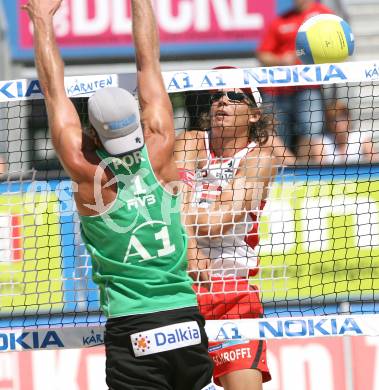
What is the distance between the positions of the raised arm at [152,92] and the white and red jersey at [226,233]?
1.17 meters

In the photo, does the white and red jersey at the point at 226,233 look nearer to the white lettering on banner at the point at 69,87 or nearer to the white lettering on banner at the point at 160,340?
the white lettering on banner at the point at 69,87

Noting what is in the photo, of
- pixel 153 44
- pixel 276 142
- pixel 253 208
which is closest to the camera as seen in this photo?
pixel 153 44

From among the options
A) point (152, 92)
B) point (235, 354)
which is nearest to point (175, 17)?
point (235, 354)

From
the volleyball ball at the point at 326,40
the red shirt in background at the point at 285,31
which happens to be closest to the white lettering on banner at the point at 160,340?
the volleyball ball at the point at 326,40

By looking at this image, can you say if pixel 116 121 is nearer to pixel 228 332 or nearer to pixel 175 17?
pixel 228 332

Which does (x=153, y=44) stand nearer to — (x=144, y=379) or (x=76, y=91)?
(x=76, y=91)

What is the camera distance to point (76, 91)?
6.25m

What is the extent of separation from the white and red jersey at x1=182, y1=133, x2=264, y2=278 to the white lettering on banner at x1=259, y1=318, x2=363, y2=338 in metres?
0.54

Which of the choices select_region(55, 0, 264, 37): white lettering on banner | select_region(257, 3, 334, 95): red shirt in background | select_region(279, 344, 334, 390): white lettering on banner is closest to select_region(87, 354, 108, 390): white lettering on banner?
select_region(279, 344, 334, 390): white lettering on banner

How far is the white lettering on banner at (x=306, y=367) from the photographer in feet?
27.6

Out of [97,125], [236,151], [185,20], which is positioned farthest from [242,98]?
[185,20]

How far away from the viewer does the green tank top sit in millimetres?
5230

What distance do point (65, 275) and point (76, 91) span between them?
93.1 inches

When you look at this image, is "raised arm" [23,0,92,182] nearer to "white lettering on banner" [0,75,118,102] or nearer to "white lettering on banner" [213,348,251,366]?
"white lettering on banner" [0,75,118,102]
